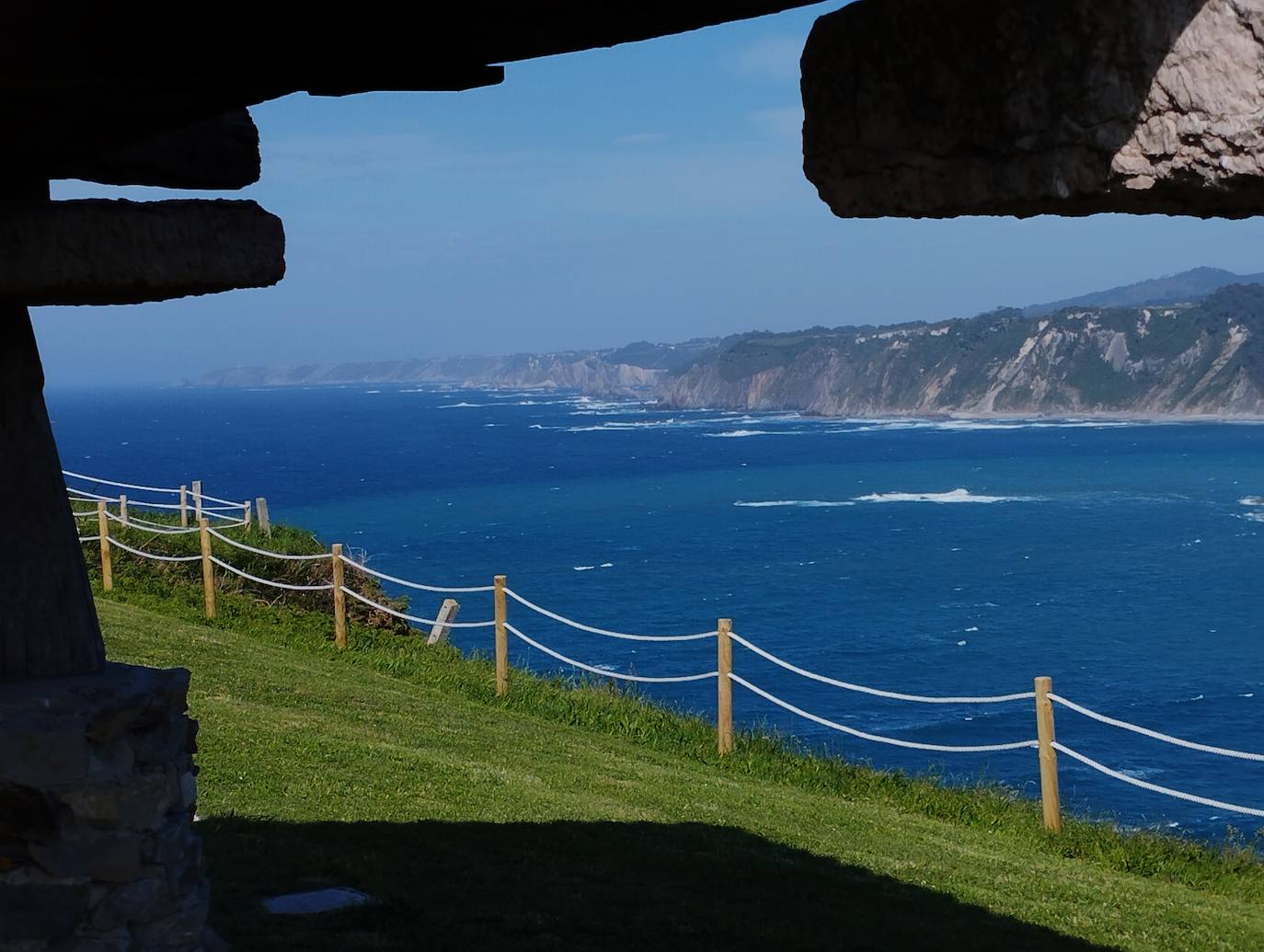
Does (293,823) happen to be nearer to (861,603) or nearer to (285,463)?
(861,603)

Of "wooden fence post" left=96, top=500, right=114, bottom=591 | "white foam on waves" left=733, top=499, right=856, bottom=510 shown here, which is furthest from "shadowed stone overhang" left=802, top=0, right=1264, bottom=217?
"white foam on waves" left=733, top=499, right=856, bottom=510

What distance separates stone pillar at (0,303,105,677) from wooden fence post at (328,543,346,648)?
11948mm

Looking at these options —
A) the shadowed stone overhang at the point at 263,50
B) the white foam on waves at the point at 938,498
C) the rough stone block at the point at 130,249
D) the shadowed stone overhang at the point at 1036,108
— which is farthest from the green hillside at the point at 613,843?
the white foam on waves at the point at 938,498

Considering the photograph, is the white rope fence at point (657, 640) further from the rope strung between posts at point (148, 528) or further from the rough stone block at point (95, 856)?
the rough stone block at point (95, 856)

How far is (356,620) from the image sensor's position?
18422 millimetres

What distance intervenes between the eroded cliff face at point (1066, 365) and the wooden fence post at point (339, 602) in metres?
148

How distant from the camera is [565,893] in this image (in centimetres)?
738

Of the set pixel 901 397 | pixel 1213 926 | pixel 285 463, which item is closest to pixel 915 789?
pixel 1213 926

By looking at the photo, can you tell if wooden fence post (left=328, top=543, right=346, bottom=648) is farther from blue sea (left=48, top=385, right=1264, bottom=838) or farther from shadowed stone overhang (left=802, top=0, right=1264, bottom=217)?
shadowed stone overhang (left=802, top=0, right=1264, bottom=217)

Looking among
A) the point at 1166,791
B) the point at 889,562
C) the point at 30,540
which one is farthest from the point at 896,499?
the point at 30,540

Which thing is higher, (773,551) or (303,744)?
(303,744)

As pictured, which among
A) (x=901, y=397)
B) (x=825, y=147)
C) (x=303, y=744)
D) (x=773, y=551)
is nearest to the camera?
(x=825, y=147)

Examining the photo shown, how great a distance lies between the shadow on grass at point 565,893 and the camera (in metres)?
6.52

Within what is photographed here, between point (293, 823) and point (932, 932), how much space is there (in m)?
3.51
